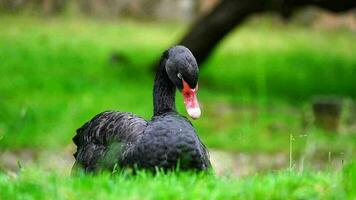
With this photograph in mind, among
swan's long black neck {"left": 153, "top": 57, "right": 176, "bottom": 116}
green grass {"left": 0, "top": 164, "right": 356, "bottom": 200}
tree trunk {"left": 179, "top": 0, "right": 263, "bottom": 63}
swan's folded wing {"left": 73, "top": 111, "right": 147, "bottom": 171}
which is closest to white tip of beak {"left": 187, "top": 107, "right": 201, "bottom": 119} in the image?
swan's folded wing {"left": 73, "top": 111, "right": 147, "bottom": 171}

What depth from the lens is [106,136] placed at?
6.52 metres

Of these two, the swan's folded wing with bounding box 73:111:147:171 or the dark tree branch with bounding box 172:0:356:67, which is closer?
the swan's folded wing with bounding box 73:111:147:171

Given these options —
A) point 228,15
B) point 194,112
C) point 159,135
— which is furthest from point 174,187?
point 228,15

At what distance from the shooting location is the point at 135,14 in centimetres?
2609

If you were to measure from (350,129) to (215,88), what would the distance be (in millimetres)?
3980

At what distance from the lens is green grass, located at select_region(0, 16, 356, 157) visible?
1386 cm

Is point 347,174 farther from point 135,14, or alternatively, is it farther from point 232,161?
point 135,14

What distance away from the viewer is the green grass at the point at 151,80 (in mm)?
13856

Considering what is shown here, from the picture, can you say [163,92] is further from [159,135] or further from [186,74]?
[159,135]

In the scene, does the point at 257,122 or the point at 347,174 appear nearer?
the point at 347,174

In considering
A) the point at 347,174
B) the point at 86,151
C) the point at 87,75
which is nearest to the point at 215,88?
the point at 87,75

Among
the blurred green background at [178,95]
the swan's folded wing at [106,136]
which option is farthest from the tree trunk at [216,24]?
the swan's folded wing at [106,136]

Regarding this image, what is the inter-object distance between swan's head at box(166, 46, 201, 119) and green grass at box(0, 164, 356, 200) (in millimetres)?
1279

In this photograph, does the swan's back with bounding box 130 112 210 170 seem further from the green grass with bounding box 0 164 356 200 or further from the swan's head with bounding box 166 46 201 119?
the green grass with bounding box 0 164 356 200
